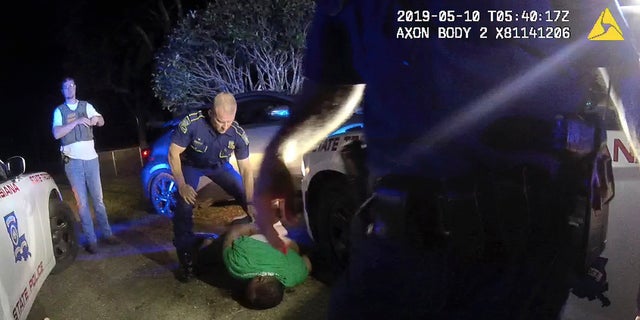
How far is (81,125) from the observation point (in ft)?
19.1

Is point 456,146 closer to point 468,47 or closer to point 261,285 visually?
point 468,47

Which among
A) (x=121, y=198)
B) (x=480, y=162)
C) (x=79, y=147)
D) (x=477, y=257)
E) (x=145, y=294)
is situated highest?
(x=480, y=162)

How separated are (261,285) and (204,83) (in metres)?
7.41

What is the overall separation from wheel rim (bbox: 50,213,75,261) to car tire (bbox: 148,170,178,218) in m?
1.93

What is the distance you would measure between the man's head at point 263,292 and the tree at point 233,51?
6.26m

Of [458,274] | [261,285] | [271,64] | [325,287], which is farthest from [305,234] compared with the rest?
[271,64]

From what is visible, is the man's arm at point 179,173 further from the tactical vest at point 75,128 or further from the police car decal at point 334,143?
the tactical vest at point 75,128

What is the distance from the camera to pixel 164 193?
7.53 meters

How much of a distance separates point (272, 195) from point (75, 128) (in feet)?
14.9

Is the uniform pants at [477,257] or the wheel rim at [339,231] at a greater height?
the uniform pants at [477,257]

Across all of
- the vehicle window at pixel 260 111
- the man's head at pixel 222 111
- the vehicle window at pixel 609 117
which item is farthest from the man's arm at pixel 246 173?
the vehicle window at pixel 609 117

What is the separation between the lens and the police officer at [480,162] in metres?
1.29

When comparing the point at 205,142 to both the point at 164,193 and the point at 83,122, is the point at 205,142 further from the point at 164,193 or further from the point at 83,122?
the point at 164,193

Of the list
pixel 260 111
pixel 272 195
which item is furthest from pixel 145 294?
pixel 272 195
